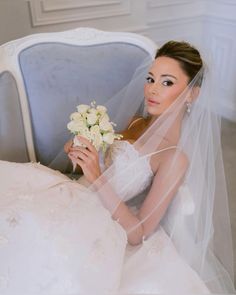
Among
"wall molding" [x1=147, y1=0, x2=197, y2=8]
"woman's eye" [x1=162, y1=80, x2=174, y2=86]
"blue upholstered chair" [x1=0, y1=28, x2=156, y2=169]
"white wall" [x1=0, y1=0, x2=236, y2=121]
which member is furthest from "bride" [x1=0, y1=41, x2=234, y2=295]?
"wall molding" [x1=147, y1=0, x2=197, y2=8]

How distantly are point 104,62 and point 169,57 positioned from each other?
1.29ft

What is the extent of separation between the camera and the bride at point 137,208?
2.64 feet

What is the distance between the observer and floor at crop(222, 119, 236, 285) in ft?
6.29

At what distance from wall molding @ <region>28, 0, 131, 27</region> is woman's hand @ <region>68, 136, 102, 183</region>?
133 cm

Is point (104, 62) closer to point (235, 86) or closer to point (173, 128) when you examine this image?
point (173, 128)

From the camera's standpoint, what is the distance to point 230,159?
2.34 meters

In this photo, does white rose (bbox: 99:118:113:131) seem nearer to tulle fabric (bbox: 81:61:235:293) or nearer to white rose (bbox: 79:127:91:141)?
white rose (bbox: 79:127:91:141)

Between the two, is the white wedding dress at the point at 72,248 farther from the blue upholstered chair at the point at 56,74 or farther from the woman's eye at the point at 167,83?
the blue upholstered chair at the point at 56,74

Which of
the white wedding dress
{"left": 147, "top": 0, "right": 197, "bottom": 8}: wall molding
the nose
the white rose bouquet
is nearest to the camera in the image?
the white wedding dress

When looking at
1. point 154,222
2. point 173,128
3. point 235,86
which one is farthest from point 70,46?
point 235,86

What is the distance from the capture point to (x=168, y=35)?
8.55ft

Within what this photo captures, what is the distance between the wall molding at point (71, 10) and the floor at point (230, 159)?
123 centimetres

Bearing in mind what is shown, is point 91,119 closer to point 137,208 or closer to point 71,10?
point 137,208

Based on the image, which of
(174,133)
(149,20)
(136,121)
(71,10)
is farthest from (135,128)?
(149,20)
